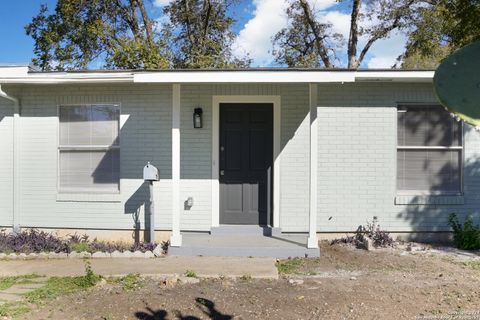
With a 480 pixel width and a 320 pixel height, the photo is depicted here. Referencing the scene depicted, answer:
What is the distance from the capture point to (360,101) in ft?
25.9

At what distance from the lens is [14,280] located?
19.5ft

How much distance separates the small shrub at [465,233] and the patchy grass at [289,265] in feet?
9.21

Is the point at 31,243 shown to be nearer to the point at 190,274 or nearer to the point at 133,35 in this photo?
the point at 190,274

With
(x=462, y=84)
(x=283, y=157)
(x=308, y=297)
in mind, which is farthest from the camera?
(x=283, y=157)

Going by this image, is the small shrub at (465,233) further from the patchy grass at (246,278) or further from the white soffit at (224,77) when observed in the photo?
the patchy grass at (246,278)

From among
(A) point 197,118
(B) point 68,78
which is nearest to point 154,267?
(A) point 197,118

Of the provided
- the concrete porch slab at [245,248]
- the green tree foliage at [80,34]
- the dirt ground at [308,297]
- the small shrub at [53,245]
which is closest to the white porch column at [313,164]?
the concrete porch slab at [245,248]

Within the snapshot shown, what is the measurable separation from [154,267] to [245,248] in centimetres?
140

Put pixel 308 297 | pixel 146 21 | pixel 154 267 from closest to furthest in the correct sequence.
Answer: pixel 308 297 < pixel 154 267 < pixel 146 21

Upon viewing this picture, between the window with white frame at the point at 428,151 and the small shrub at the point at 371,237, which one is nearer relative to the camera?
the small shrub at the point at 371,237

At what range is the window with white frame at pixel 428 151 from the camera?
7957 millimetres

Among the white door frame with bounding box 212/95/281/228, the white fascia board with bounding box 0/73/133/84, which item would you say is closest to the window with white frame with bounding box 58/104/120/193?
the white fascia board with bounding box 0/73/133/84

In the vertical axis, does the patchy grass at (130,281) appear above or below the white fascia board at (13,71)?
below

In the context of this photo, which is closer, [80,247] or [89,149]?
[80,247]
